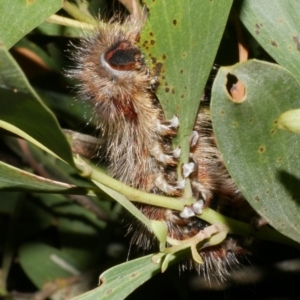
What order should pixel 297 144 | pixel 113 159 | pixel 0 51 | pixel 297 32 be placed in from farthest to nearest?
pixel 113 159, pixel 297 32, pixel 297 144, pixel 0 51

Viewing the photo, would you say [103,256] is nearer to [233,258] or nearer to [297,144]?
[233,258]

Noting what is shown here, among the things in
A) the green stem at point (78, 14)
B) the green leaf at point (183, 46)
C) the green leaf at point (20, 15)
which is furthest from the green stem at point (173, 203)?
the green stem at point (78, 14)

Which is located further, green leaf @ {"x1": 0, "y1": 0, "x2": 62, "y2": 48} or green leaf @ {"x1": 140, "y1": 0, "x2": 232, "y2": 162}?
green leaf @ {"x1": 0, "y1": 0, "x2": 62, "y2": 48}

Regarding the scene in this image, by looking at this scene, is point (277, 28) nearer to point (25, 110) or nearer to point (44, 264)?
point (25, 110)

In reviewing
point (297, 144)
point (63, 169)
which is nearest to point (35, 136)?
point (297, 144)

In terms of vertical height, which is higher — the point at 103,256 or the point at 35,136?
the point at 103,256

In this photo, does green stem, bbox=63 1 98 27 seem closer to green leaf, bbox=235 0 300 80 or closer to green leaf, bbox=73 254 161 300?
green leaf, bbox=235 0 300 80

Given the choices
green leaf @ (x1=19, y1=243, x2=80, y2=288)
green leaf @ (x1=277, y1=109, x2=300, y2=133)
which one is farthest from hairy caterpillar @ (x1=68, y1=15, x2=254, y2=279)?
green leaf @ (x1=19, y1=243, x2=80, y2=288)
